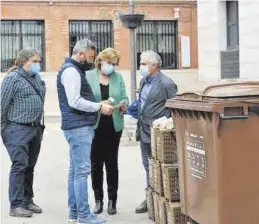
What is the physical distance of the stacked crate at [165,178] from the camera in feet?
20.7

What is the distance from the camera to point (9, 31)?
31.9 metres

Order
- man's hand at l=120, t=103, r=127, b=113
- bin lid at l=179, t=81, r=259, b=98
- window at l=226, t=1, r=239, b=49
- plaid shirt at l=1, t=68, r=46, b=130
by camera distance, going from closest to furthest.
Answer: bin lid at l=179, t=81, r=259, b=98 < man's hand at l=120, t=103, r=127, b=113 < plaid shirt at l=1, t=68, r=46, b=130 < window at l=226, t=1, r=239, b=49

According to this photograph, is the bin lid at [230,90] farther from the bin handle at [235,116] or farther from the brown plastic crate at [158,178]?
the brown plastic crate at [158,178]

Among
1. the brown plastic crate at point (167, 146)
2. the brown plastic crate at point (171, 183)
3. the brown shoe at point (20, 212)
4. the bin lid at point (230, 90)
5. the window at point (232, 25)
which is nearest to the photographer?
the bin lid at point (230, 90)

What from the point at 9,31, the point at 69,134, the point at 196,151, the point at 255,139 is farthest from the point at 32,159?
the point at 9,31

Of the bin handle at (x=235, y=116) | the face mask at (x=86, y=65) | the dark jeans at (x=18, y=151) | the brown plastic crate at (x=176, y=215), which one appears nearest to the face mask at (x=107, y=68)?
the face mask at (x=86, y=65)

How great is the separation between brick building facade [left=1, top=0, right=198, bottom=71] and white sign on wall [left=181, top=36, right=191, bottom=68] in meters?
0.06

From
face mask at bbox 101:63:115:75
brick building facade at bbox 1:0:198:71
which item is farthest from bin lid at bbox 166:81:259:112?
brick building facade at bbox 1:0:198:71

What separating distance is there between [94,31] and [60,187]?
23.5 meters

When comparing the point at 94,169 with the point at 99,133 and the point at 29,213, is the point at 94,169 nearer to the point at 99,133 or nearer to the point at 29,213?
the point at 99,133

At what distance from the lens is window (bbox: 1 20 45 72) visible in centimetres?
3170

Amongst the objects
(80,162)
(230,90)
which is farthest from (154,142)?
(230,90)

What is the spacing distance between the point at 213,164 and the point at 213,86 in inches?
28.6

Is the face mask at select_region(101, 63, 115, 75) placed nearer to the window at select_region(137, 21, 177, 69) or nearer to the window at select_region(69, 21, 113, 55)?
the window at select_region(69, 21, 113, 55)
